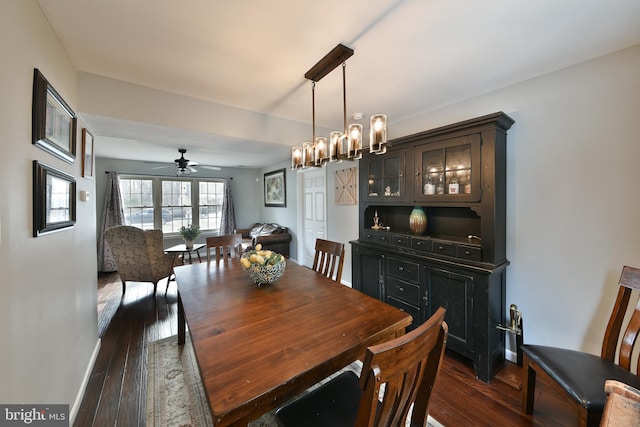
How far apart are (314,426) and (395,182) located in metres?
2.28

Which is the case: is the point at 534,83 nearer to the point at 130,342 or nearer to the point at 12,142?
the point at 12,142

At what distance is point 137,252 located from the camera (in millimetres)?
3436

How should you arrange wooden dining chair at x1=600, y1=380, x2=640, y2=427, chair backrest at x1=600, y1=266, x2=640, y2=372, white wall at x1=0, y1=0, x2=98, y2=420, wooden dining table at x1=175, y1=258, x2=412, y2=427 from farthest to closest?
chair backrest at x1=600, y1=266, x2=640, y2=372 → white wall at x1=0, y1=0, x2=98, y2=420 → wooden dining table at x1=175, y1=258, x2=412, y2=427 → wooden dining chair at x1=600, y1=380, x2=640, y2=427

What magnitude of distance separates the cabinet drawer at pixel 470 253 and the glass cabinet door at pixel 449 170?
0.42 metres

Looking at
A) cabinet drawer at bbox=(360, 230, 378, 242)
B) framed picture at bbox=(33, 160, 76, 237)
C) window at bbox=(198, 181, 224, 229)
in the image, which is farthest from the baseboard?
window at bbox=(198, 181, 224, 229)

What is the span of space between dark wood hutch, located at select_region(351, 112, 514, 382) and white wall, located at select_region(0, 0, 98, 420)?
76.7 inches

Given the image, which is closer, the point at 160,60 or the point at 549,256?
the point at 160,60

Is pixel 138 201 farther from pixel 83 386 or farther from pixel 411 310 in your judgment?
A: pixel 411 310

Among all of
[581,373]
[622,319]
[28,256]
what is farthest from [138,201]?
[622,319]

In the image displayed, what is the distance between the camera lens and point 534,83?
80.0 inches

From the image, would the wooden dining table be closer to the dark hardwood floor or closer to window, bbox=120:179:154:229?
the dark hardwood floor

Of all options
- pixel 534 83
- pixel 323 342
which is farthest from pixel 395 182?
pixel 323 342

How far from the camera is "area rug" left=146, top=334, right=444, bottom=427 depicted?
157 cm

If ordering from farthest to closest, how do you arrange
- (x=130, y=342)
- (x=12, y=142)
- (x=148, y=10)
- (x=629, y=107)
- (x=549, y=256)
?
(x=130, y=342) → (x=549, y=256) → (x=629, y=107) → (x=148, y=10) → (x=12, y=142)
